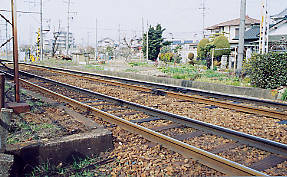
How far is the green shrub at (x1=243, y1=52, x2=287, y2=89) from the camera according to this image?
10.6 meters

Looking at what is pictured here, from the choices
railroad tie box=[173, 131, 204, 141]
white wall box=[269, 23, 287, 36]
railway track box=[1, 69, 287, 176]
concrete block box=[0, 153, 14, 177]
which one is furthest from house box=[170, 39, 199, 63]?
concrete block box=[0, 153, 14, 177]

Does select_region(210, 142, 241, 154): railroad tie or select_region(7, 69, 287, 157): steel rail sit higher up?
select_region(7, 69, 287, 157): steel rail

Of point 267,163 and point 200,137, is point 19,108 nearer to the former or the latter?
point 200,137

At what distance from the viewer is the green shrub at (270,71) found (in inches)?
419

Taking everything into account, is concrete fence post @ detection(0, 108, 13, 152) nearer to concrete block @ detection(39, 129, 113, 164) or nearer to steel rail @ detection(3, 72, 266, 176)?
concrete block @ detection(39, 129, 113, 164)

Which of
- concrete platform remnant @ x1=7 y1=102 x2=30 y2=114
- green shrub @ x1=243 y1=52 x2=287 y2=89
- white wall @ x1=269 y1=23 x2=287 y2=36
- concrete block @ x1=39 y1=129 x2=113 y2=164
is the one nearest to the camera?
concrete block @ x1=39 y1=129 x2=113 y2=164

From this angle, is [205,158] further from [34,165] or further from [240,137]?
[34,165]

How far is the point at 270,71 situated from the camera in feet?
35.9

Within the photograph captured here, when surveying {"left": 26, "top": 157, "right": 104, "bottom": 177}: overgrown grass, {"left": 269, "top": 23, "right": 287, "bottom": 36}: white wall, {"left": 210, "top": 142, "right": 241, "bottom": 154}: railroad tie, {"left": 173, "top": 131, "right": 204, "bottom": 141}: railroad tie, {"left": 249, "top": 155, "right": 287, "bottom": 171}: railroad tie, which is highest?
{"left": 269, "top": 23, "right": 287, "bottom": 36}: white wall

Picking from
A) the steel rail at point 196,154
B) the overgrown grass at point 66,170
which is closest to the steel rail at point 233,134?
the steel rail at point 196,154

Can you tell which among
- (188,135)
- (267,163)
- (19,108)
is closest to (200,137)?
(188,135)

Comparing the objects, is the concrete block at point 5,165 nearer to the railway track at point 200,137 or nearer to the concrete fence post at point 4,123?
the concrete fence post at point 4,123

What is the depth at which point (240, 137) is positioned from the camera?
471 cm

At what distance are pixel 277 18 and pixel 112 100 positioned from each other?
32.0 metres
